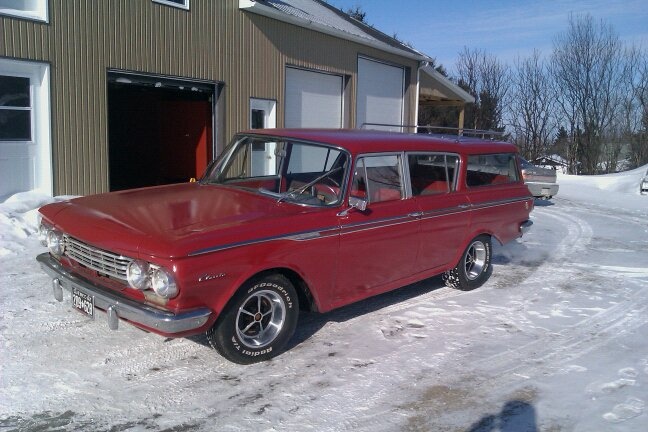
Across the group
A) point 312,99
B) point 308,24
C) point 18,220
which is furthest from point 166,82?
point 312,99

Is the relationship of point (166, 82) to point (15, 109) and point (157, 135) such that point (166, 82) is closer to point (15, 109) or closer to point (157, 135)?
point (15, 109)

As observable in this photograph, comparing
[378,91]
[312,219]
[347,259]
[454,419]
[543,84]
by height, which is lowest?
[454,419]

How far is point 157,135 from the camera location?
54.0 ft

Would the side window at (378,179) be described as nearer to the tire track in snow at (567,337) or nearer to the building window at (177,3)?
the tire track in snow at (567,337)

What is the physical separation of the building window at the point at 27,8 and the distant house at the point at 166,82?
18 mm

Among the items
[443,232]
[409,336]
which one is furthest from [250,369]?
[443,232]

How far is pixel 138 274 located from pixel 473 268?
14.0 ft

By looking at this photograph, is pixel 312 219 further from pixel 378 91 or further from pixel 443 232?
pixel 378 91

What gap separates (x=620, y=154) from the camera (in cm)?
3659

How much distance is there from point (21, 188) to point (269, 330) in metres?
6.67

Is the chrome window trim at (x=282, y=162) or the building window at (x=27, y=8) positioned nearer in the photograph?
the chrome window trim at (x=282, y=162)

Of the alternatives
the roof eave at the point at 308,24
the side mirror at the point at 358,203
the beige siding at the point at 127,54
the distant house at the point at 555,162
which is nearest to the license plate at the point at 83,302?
the side mirror at the point at 358,203

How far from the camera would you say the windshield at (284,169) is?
511 centimetres

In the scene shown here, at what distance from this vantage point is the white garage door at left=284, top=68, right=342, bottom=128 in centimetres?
1479
